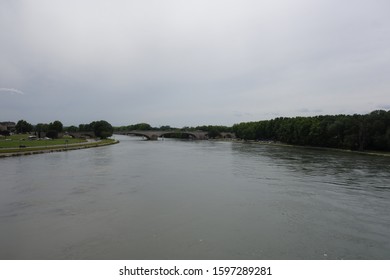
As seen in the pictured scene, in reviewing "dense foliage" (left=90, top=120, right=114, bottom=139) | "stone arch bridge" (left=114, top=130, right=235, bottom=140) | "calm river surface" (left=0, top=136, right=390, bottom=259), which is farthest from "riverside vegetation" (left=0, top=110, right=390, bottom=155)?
"calm river surface" (left=0, top=136, right=390, bottom=259)

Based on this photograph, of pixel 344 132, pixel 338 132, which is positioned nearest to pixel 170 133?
pixel 338 132

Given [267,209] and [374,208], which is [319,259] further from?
[374,208]

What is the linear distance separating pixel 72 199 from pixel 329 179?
1992 cm

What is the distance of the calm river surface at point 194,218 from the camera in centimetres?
1115

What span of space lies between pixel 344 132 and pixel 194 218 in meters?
54.0

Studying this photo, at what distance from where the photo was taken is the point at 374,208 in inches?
663

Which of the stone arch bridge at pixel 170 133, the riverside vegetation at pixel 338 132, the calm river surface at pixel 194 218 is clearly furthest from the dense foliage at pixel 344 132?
the stone arch bridge at pixel 170 133

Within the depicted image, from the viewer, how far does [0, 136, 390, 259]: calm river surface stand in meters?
11.1

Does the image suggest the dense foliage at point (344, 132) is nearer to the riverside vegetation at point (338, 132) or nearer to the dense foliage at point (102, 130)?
the riverside vegetation at point (338, 132)

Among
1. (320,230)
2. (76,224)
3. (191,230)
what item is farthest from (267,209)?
(76,224)

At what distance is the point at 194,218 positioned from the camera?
48.9ft

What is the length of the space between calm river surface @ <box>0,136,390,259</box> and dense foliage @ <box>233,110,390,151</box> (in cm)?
3259

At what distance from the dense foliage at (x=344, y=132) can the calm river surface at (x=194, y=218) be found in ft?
107

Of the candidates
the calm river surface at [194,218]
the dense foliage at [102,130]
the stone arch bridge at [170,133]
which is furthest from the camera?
the stone arch bridge at [170,133]
